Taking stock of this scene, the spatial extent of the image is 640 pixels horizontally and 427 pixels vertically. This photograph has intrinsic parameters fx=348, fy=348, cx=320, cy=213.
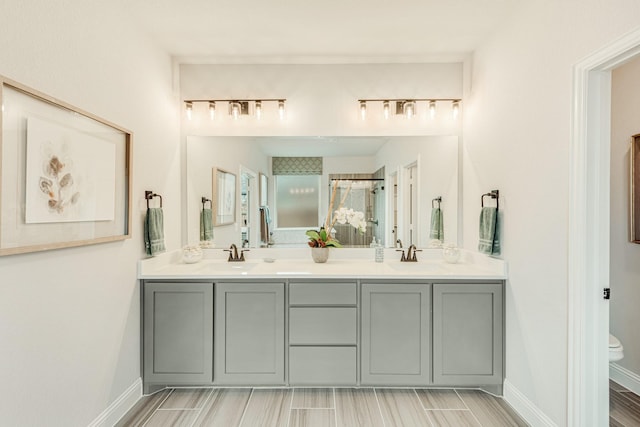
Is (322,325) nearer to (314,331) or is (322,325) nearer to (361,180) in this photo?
(314,331)

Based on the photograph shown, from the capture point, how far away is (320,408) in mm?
2262

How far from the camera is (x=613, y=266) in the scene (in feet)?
8.68

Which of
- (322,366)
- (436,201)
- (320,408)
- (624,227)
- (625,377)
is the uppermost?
(436,201)

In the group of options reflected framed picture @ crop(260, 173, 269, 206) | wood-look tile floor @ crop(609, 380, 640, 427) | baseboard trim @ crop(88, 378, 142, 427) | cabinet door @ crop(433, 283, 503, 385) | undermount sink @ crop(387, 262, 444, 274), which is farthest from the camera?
reflected framed picture @ crop(260, 173, 269, 206)

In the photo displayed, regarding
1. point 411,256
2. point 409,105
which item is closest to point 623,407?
point 411,256

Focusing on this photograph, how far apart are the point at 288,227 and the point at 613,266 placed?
8.38ft

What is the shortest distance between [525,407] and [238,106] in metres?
2.96

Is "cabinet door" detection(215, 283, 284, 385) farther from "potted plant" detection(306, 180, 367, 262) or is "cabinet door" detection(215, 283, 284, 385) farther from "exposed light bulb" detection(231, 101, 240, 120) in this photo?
"exposed light bulb" detection(231, 101, 240, 120)

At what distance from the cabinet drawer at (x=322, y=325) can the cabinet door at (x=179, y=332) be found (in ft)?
1.92

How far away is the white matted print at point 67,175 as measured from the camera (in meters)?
1.48

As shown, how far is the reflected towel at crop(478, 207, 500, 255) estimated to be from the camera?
2.41 metres

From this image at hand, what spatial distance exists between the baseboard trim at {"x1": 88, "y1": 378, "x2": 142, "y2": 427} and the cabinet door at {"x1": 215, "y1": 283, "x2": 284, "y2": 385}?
1.76 ft

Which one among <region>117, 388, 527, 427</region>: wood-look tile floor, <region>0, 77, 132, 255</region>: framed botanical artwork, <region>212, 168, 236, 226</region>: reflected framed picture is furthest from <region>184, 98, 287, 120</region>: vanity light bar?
<region>117, 388, 527, 427</region>: wood-look tile floor

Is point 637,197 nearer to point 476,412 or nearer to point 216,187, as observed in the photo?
point 476,412
